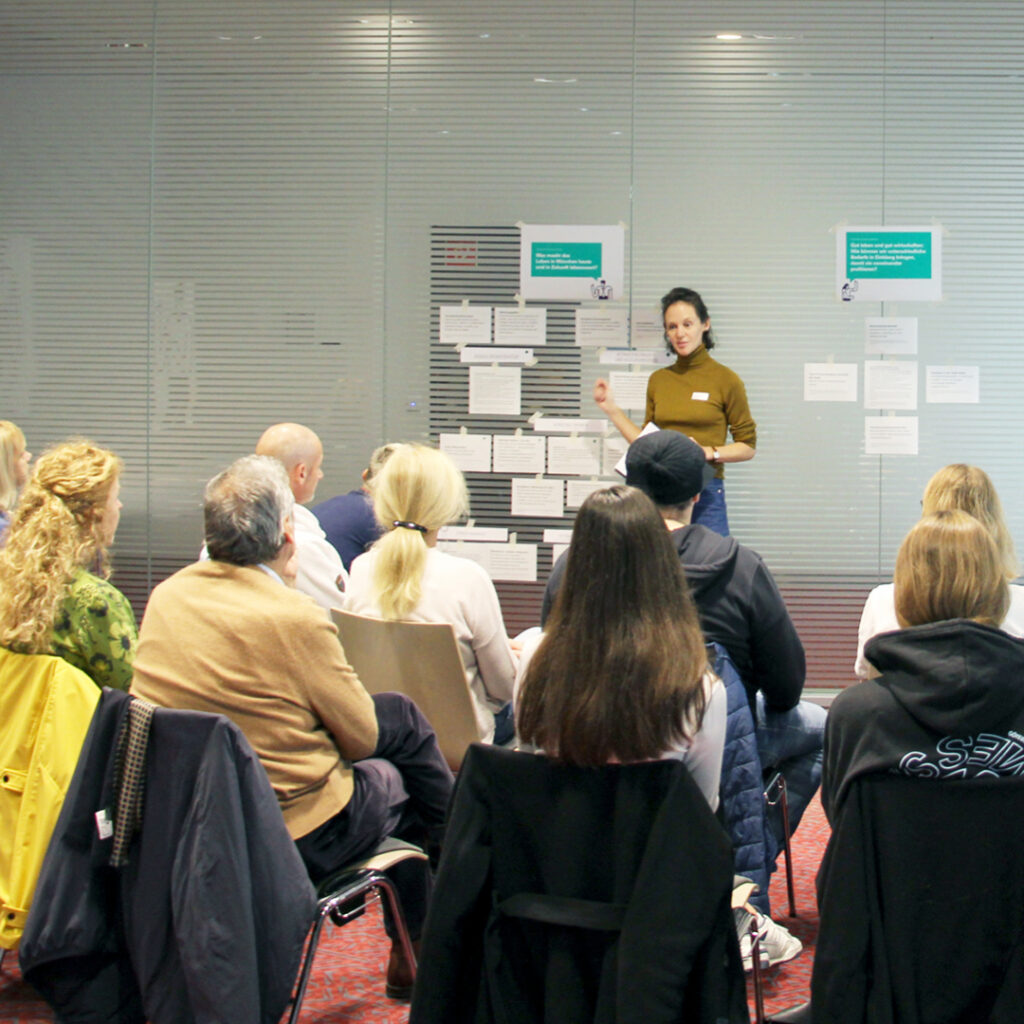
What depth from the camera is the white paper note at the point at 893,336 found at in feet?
18.6

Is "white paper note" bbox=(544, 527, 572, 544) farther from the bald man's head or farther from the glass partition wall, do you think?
the bald man's head

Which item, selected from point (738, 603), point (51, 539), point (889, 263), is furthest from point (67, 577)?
point (889, 263)

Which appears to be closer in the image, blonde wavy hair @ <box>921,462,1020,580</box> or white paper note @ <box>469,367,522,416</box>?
blonde wavy hair @ <box>921,462,1020,580</box>

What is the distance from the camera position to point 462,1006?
62.7 inches

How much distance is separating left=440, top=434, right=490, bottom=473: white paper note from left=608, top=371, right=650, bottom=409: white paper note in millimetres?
718

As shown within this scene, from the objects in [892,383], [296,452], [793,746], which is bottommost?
[793,746]

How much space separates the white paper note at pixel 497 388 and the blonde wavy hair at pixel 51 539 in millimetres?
3088

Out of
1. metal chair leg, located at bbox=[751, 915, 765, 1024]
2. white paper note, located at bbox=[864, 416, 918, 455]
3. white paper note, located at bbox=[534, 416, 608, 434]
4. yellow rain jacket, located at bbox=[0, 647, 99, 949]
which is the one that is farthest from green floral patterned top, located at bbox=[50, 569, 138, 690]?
white paper note, located at bbox=[864, 416, 918, 455]

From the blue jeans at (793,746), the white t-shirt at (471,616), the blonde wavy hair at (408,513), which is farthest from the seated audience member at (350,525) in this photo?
the blue jeans at (793,746)

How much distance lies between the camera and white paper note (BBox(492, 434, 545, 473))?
18.8ft

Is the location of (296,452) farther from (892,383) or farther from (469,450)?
(892,383)

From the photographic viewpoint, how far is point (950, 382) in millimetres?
5676

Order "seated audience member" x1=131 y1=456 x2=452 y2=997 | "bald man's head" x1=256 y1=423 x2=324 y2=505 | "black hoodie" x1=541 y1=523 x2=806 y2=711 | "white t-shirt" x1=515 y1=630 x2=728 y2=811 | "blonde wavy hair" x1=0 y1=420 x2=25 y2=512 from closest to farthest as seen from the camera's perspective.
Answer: "white t-shirt" x1=515 y1=630 x2=728 y2=811, "seated audience member" x1=131 y1=456 x2=452 y2=997, "black hoodie" x1=541 y1=523 x2=806 y2=711, "blonde wavy hair" x1=0 y1=420 x2=25 y2=512, "bald man's head" x1=256 y1=423 x2=324 y2=505

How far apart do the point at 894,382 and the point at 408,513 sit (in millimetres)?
3475
